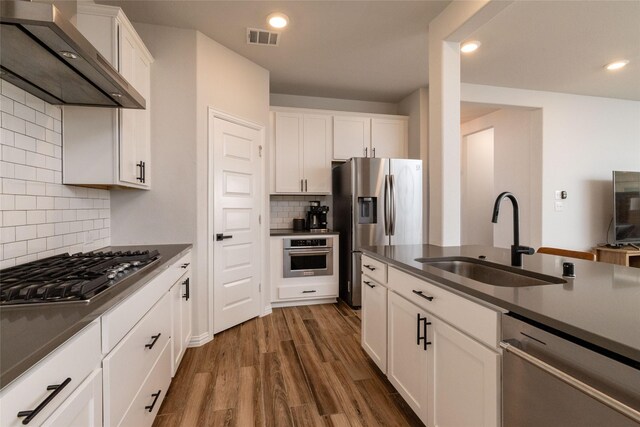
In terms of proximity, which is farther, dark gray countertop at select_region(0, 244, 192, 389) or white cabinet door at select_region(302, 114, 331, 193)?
white cabinet door at select_region(302, 114, 331, 193)

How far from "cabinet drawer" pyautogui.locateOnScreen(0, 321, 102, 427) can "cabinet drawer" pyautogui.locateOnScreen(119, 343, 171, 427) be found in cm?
42

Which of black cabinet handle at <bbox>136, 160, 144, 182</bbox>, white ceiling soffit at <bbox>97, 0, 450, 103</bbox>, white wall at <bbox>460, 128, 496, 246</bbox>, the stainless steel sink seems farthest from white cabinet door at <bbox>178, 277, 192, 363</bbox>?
white wall at <bbox>460, 128, 496, 246</bbox>

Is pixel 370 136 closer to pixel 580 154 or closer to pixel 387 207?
pixel 387 207

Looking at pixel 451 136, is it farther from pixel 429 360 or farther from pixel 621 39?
pixel 621 39

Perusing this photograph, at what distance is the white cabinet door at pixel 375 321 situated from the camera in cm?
186

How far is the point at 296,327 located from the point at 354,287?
0.87m

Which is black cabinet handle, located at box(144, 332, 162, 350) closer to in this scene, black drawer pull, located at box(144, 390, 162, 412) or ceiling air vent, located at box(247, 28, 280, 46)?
black drawer pull, located at box(144, 390, 162, 412)

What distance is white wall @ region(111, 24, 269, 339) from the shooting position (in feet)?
7.89

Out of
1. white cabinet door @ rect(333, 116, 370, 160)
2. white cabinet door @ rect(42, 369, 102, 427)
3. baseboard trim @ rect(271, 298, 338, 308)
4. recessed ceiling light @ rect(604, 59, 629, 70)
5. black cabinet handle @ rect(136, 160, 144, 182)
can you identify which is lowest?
baseboard trim @ rect(271, 298, 338, 308)

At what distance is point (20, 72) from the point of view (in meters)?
1.27

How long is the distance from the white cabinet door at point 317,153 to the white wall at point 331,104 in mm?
500

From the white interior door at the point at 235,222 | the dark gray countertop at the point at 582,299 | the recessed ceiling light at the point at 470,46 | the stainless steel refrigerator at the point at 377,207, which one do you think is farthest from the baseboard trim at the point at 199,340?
the recessed ceiling light at the point at 470,46

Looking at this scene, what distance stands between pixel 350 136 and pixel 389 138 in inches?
22.2

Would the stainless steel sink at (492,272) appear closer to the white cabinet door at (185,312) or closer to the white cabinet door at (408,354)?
the white cabinet door at (408,354)
